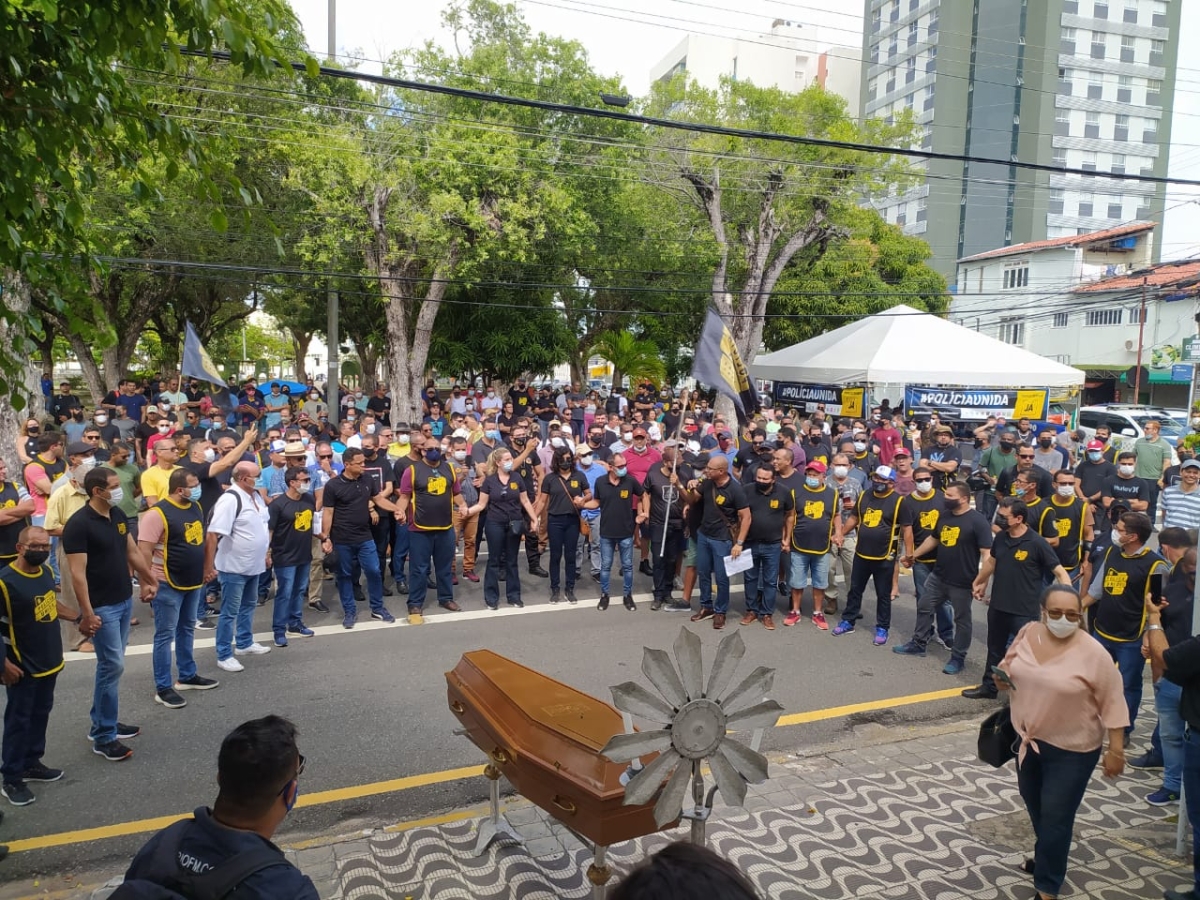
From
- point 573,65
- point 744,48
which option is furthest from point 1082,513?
point 744,48

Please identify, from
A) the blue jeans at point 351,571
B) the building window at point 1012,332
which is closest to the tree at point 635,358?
the blue jeans at point 351,571

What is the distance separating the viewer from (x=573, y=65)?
27219 millimetres

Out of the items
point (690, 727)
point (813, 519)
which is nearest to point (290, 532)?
point (813, 519)

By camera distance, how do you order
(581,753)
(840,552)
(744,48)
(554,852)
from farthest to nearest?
1. (744,48)
2. (840,552)
3. (554,852)
4. (581,753)

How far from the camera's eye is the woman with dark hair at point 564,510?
9.78 m

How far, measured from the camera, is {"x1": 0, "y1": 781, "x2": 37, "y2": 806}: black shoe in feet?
17.0

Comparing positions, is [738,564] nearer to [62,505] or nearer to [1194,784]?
[1194,784]

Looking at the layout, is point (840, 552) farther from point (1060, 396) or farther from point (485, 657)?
point (1060, 396)

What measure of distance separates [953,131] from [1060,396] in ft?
130

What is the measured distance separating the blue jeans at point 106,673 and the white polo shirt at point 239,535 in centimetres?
151

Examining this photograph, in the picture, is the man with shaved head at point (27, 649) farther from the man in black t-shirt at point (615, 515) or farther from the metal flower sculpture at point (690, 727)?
the man in black t-shirt at point (615, 515)

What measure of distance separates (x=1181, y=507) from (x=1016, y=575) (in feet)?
15.6

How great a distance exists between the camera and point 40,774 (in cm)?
545

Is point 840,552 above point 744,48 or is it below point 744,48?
below
